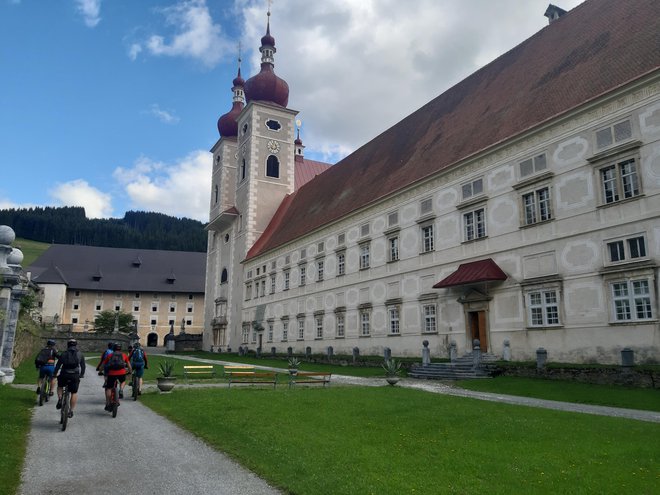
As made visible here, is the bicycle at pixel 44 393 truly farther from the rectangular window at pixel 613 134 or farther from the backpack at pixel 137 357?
the rectangular window at pixel 613 134

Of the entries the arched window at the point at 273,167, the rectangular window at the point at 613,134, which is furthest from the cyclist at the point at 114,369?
the arched window at the point at 273,167

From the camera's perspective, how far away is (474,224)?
25.7 metres

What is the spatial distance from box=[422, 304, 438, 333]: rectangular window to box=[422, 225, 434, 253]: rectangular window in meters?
2.99

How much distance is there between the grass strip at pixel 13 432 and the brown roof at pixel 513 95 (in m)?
20.9

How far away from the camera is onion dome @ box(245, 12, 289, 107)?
5781 centimetres

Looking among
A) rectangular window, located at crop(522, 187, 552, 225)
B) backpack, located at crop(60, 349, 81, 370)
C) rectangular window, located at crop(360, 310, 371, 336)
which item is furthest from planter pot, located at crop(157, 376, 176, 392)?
rectangular window, located at crop(360, 310, 371, 336)

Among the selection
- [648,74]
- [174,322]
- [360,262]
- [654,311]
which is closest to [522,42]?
[648,74]

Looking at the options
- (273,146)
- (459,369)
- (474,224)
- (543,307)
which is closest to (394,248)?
(474,224)

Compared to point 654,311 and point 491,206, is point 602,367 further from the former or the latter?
point 491,206

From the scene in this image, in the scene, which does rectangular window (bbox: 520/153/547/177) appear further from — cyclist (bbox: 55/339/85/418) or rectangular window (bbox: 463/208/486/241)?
cyclist (bbox: 55/339/85/418)

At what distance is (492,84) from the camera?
30.6m

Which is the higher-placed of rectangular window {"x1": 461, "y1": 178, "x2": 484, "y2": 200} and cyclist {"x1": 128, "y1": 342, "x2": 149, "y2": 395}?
rectangular window {"x1": 461, "y1": 178, "x2": 484, "y2": 200}

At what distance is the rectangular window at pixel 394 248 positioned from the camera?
30.8m

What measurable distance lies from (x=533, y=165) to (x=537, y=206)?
1.84 metres
